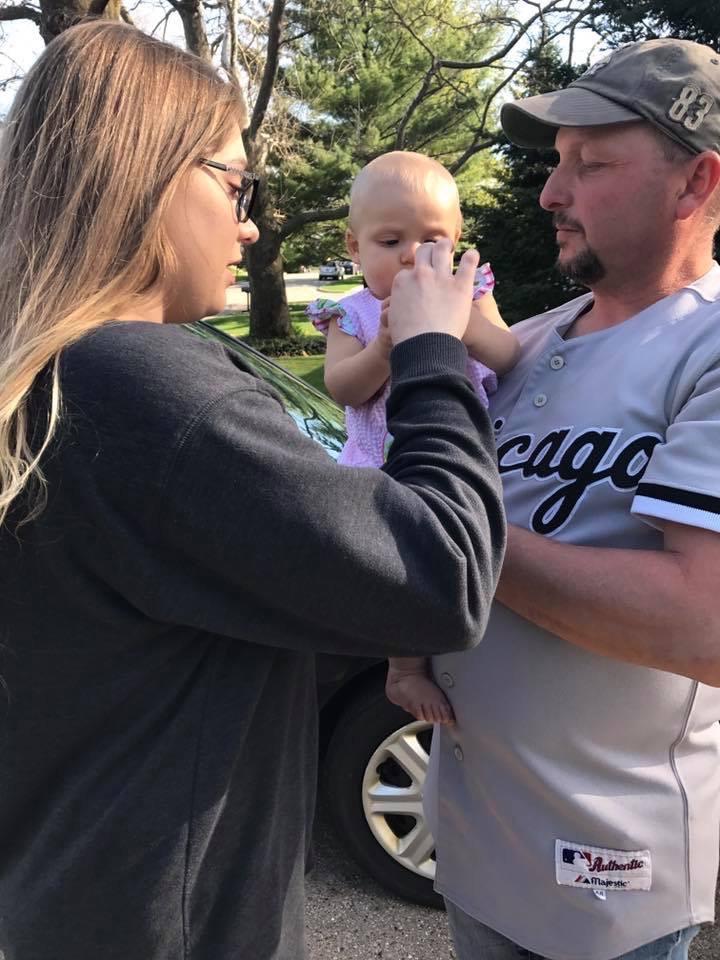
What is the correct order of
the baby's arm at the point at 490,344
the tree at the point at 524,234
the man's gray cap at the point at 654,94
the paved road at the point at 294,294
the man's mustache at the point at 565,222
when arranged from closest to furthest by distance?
1. the man's gray cap at the point at 654,94
2. the man's mustache at the point at 565,222
3. the baby's arm at the point at 490,344
4. the tree at the point at 524,234
5. the paved road at the point at 294,294

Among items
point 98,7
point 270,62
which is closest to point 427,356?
point 98,7

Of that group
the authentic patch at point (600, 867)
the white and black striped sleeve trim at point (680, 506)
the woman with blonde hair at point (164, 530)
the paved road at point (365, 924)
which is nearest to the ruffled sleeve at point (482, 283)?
the woman with blonde hair at point (164, 530)

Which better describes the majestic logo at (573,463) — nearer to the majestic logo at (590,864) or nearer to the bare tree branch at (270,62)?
the majestic logo at (590,864)

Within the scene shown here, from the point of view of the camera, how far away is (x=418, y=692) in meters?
Answer: 1.62

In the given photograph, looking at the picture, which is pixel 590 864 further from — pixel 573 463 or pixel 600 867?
pixel 573 463

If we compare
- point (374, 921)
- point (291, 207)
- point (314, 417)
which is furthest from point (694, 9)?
point (291, 207)

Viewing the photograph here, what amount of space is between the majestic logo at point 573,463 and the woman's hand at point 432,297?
0.34 metres

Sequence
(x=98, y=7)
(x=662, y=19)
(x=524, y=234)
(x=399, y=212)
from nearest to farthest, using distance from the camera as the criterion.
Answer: (x=399, y=212)
(x=662, y=19)
(x=98, y=7)
(x=524, y=234)

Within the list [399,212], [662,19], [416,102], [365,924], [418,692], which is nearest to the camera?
[418,692]

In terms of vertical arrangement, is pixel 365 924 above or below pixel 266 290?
above

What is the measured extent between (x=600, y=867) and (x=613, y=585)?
520 mm

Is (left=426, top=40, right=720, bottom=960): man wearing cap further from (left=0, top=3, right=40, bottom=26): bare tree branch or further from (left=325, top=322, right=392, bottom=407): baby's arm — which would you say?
(left=0, top=3, right=40, bottom=26): bare tree branch

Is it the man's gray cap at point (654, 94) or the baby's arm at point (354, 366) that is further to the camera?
the baby's arm at point (354, 366)

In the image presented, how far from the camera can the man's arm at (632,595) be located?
3.81 ft
